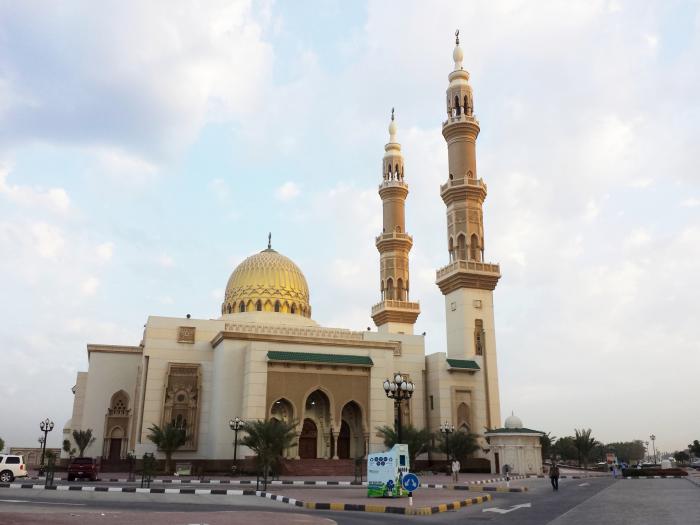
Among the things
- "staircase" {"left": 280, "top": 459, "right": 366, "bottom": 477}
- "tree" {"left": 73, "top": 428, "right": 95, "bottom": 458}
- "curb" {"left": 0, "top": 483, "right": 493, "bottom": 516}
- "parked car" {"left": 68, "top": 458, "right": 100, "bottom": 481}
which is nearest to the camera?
"curb" {"left": 0, "top": 483, "right": 493, "bottom": 516}

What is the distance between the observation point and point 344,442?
39.0 m

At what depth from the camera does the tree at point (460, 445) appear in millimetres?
38094

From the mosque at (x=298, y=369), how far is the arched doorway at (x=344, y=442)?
0.07m

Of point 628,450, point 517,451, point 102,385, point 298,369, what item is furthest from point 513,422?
point 628,450

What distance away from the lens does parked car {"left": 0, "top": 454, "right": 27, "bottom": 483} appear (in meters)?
23.6

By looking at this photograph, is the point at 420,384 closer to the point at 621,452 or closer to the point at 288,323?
the point at 288,323

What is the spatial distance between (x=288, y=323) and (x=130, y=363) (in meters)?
10.6

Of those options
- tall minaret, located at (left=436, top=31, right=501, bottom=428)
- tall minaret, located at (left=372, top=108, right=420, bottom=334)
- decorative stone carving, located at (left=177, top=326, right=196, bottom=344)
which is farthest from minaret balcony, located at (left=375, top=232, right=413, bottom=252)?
decorative stone carving, located at (left=177, top=326, right=196, bottom=344)

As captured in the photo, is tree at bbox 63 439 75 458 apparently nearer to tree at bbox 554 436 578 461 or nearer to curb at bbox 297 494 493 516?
curb at bbox 297 494 493 516

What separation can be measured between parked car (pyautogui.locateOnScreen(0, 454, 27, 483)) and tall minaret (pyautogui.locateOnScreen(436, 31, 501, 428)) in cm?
2789

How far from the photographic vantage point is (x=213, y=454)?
35.4 meters

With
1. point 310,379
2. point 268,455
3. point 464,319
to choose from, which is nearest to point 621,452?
point 464,319

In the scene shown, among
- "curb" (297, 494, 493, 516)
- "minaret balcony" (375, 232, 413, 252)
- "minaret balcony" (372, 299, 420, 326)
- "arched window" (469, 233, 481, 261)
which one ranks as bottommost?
"curb" (297, 494, 493, 516)

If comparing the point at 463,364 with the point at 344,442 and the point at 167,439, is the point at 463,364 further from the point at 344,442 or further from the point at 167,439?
the point at 167,439
